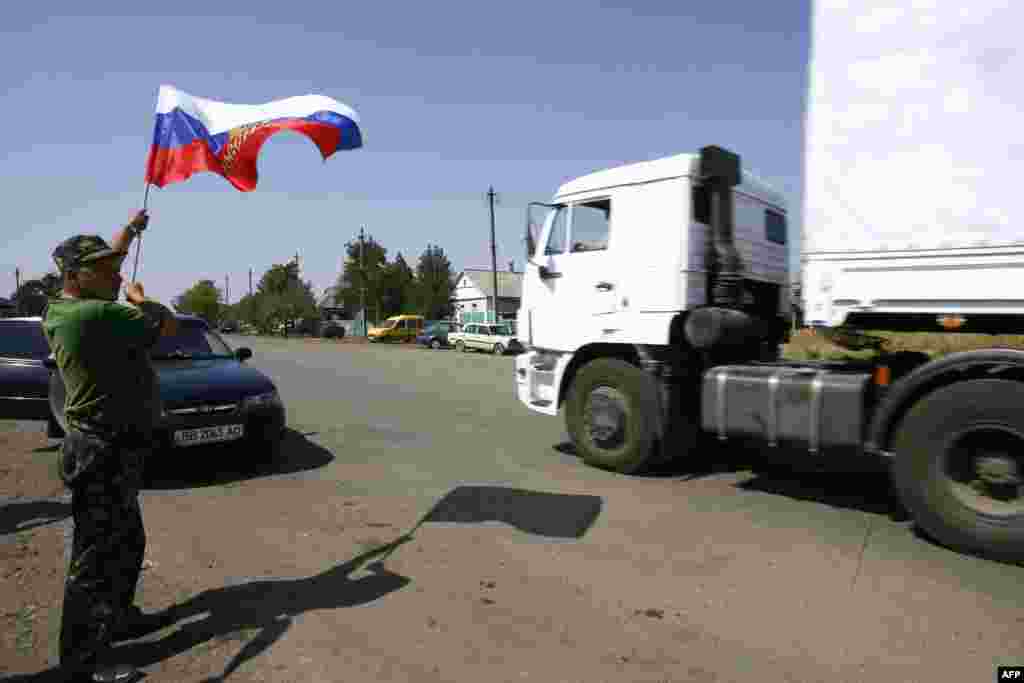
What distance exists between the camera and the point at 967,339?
15.5ft

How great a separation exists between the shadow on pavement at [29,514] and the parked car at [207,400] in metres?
0.88

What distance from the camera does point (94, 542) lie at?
289 cm

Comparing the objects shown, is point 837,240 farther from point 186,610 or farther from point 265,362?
point 265,362

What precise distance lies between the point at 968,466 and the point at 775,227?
344 centimetres

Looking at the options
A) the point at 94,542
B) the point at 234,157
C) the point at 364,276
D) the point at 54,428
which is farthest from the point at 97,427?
the point at 364,276

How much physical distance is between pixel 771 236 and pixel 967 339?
8.36ft

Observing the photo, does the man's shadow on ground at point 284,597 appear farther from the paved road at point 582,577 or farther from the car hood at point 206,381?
the car hood at point 206,381

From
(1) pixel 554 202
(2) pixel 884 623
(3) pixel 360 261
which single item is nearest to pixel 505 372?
(1) pixel 554 202

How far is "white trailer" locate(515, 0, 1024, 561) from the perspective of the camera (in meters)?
4.16

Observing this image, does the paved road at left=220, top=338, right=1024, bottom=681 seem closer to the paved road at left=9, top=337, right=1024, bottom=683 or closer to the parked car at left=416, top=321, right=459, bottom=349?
the paved road at left=9, top=337, right=1024, bottom=683

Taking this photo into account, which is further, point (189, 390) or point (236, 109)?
point (189, 390)

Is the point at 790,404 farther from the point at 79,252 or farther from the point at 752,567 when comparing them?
the point at 79,252

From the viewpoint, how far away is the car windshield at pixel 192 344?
7060 mm

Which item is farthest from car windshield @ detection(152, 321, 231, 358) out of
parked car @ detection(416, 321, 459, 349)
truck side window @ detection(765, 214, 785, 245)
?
parked car @ detection(416, 321, 459, 349)
